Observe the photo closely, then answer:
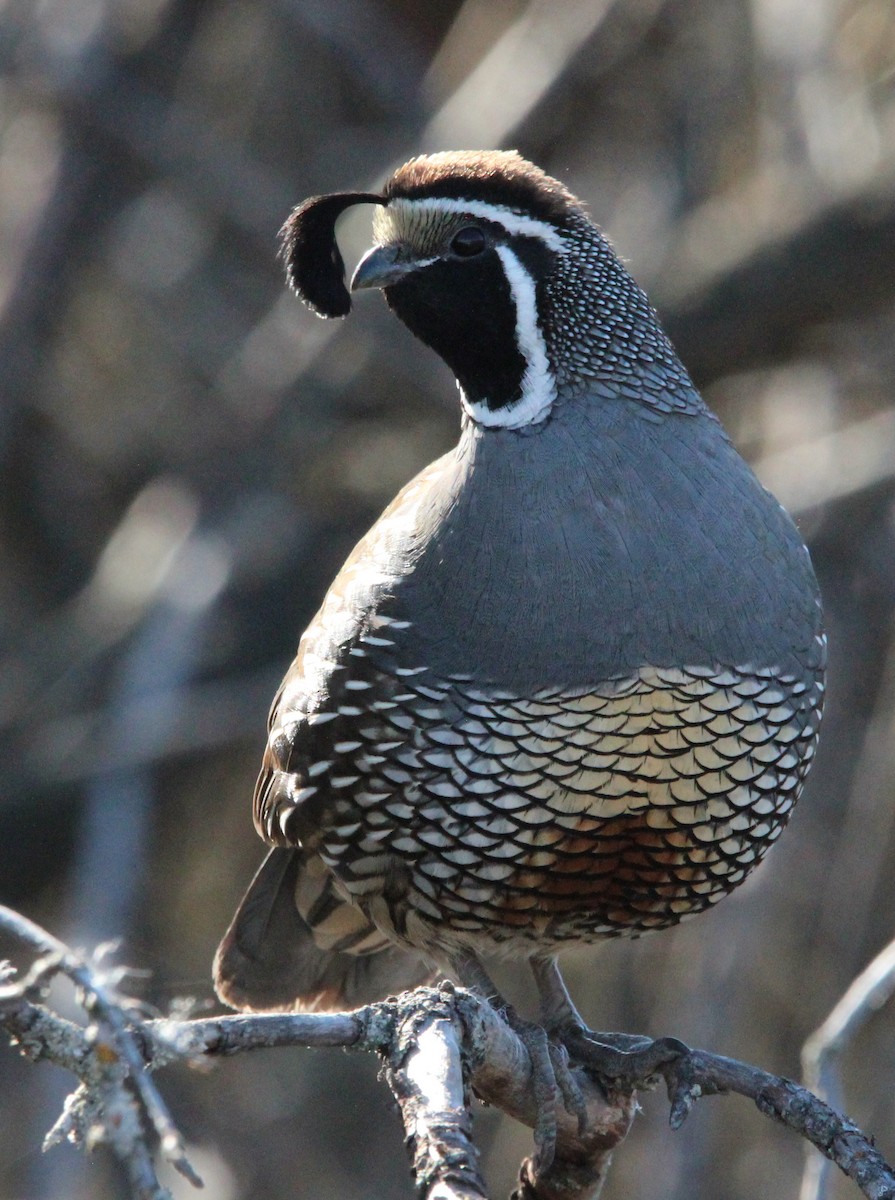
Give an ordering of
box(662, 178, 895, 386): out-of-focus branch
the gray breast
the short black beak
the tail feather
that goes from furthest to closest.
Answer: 1. box(662, 178, 895, 386): out-of-focus branch
2. the tail feather
3. the short black beak
4. the gray breast

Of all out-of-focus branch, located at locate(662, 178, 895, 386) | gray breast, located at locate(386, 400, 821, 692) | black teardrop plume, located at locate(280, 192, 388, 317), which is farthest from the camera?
out-of-focus branch, located at locate(662, 178, 895, 386)

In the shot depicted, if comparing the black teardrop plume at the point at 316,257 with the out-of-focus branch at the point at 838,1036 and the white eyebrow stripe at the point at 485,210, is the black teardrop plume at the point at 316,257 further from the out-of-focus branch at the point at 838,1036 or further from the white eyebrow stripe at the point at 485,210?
the out-of-focus branch at the point at 838,1036

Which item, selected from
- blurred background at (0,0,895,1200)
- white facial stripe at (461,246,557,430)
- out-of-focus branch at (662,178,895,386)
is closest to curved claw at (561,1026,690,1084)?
white facial stripe at (461,246,557,430)

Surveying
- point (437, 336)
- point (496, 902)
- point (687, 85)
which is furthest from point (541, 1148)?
point (687, 85)

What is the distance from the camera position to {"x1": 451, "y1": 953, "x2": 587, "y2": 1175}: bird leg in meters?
2.83

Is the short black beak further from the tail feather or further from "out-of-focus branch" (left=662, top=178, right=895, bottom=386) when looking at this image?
"out-of-focus branch" (left=662, top=178, right=895, bottom=386)

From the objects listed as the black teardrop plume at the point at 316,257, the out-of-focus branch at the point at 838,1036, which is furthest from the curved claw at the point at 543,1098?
the black teardrop plume at the point at 316,257

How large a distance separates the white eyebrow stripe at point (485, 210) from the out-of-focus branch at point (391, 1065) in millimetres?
1372

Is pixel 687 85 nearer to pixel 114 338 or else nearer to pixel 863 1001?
pixel 114 338

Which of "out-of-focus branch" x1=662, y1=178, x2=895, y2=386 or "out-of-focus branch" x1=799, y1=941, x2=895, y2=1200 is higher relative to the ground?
"out-of-focus branch" x1=662, y1=178, x2=895, y2=386

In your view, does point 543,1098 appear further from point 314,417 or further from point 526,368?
point 314,417

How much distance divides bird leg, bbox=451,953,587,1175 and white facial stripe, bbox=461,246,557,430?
1.00 metres

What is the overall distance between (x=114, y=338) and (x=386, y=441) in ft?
4.06

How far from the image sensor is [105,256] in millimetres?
5754
